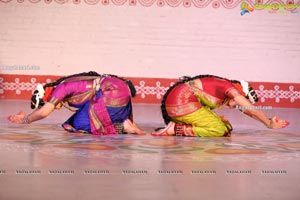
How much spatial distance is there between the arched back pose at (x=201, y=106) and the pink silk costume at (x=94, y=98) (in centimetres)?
43

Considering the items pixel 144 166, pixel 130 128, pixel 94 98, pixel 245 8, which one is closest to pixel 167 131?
pixel 130 128

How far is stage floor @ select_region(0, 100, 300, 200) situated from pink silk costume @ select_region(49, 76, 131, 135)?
0.20 m

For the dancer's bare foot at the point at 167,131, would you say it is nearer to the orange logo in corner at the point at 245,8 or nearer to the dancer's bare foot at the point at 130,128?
the dancer's bare foot at the point at 130,128

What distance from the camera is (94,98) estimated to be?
5574mm

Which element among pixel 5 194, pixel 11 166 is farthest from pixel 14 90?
pixel 5 194

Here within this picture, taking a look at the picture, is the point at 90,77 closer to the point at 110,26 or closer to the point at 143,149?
the point at 143,149

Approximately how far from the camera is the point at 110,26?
9461mm

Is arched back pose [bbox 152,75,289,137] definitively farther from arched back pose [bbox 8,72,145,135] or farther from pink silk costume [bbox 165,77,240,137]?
arched back pose [bbox 8,72,145,135]

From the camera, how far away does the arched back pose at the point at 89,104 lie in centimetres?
551

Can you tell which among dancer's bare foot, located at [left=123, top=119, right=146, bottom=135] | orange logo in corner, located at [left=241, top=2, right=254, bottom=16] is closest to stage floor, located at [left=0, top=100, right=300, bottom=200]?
dancer's bare foot, located at [left=123, top=119, right=146, bottom=135]

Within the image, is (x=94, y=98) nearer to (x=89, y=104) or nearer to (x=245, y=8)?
(x=89, y=104)

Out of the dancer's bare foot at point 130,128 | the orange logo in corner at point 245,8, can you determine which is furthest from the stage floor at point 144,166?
the orange logo in corner at point 245,8

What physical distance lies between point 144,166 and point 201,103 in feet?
6.53

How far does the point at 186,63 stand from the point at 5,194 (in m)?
6.90
